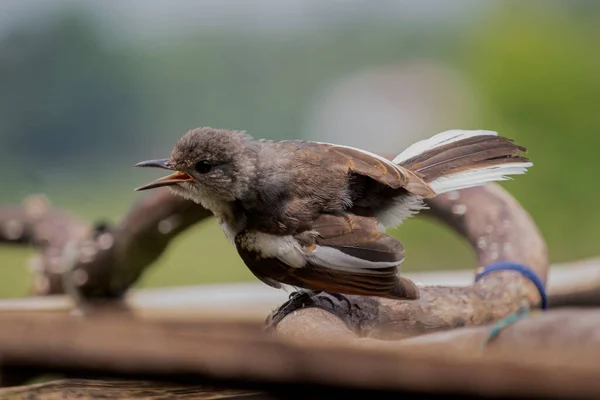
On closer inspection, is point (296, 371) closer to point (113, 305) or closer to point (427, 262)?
point (113, 305)

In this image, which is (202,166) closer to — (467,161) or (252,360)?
(467,161)

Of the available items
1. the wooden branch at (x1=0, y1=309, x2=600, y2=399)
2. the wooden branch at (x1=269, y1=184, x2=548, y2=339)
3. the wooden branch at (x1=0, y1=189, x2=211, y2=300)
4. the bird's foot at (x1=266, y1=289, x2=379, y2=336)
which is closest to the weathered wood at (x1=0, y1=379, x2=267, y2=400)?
the wooden branch at (x1=0, y1=309, x2=600, y2=399)

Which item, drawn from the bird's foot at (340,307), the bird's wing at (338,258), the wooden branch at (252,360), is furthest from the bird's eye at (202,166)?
the wooden branch at (252,360)

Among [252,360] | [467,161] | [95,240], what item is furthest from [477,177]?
[95,240]

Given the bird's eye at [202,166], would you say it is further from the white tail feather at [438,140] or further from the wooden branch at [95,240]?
the wooden branch at [95,240]

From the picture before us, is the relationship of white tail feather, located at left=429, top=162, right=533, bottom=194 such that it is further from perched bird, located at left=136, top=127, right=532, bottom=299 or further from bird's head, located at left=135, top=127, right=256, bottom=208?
bird's head, located at left=135, top=127, right=256, bottom=208

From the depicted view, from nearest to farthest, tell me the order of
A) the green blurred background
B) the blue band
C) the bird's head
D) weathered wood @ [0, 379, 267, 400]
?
1. weathered wood @ [0, 379, 267, 400]
2. the bird's head
3. the blue band
4. the green blurred background

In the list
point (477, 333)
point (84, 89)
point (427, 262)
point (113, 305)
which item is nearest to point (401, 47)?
point (84, 89)
